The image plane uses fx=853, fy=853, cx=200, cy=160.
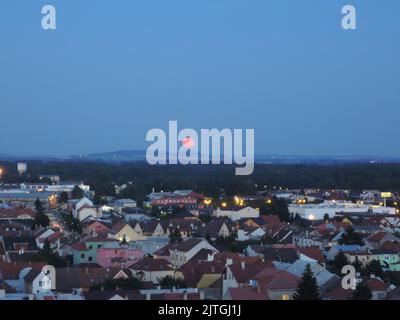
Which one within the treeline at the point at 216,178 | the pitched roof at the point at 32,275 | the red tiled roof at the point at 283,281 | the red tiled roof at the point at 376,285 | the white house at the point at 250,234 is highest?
the red tiled roof at the point at 283,281

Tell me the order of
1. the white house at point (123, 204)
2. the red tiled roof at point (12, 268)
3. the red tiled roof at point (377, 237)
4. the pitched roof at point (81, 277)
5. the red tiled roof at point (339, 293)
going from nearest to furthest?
the red tiled roof at point (339, 293)
the pitched roof at point (81, 277)
the red tiled roof at point (12, 268)
the red tiled roof at point (377, 237)
the white house at point (123, 204)

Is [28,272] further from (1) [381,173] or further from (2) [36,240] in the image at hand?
(1) [381,173]

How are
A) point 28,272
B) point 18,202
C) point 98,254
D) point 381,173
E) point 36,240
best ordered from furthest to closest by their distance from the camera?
point 381,173
point 18,202
point 36,240
point 98,254
point 28,272

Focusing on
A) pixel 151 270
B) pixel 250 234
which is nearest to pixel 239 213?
pixel 250 234

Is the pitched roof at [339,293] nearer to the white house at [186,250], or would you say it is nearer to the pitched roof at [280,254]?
the pitched roof at [280,254]

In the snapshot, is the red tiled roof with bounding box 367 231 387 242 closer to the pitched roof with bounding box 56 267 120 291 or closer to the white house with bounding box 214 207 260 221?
the white house with bounding box 214 207 260 221

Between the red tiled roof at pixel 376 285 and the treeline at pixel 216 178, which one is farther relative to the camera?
the treeline at pixel 216 178

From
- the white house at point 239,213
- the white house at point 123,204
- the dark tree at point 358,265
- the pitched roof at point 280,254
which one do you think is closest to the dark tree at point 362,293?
the dark tree at point 358,265
